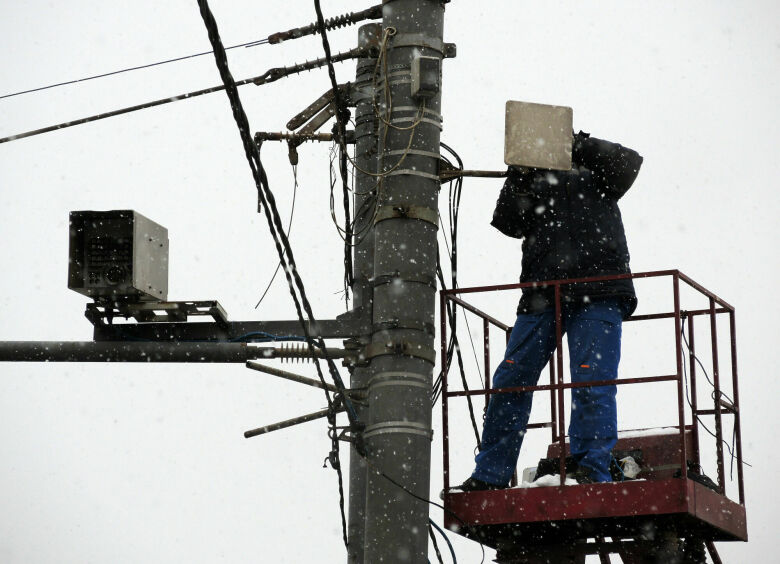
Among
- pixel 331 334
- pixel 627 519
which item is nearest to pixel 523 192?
pixel 331 334

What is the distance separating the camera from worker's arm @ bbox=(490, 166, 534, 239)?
35.6 feet

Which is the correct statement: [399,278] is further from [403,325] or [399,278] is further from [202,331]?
[202,331]

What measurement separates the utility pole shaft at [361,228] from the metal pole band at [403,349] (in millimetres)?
1598

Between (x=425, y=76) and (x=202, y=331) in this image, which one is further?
(x=202, y=331)

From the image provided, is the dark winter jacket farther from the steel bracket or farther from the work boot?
the work boot

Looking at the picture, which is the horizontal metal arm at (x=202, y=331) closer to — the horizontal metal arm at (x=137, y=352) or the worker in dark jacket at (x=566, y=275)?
the horizontal metal arm at (x=137, y=352)

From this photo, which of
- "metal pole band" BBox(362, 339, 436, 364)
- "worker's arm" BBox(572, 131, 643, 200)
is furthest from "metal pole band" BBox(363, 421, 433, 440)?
"worker's arm" BBox(572, 131, 643, 200)

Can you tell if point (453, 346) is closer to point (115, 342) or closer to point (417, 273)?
point (417, 273)

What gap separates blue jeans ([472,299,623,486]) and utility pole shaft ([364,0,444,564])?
112 centimetres

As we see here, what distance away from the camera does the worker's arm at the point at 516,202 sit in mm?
10859

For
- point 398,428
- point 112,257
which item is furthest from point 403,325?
point 112,257

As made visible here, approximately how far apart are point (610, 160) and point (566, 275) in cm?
90

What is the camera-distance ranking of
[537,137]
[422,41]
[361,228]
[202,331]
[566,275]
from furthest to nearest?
[361,228]
[202,331]
[566,275]
[537,137]
[422,41]

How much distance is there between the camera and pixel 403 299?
977 cm
